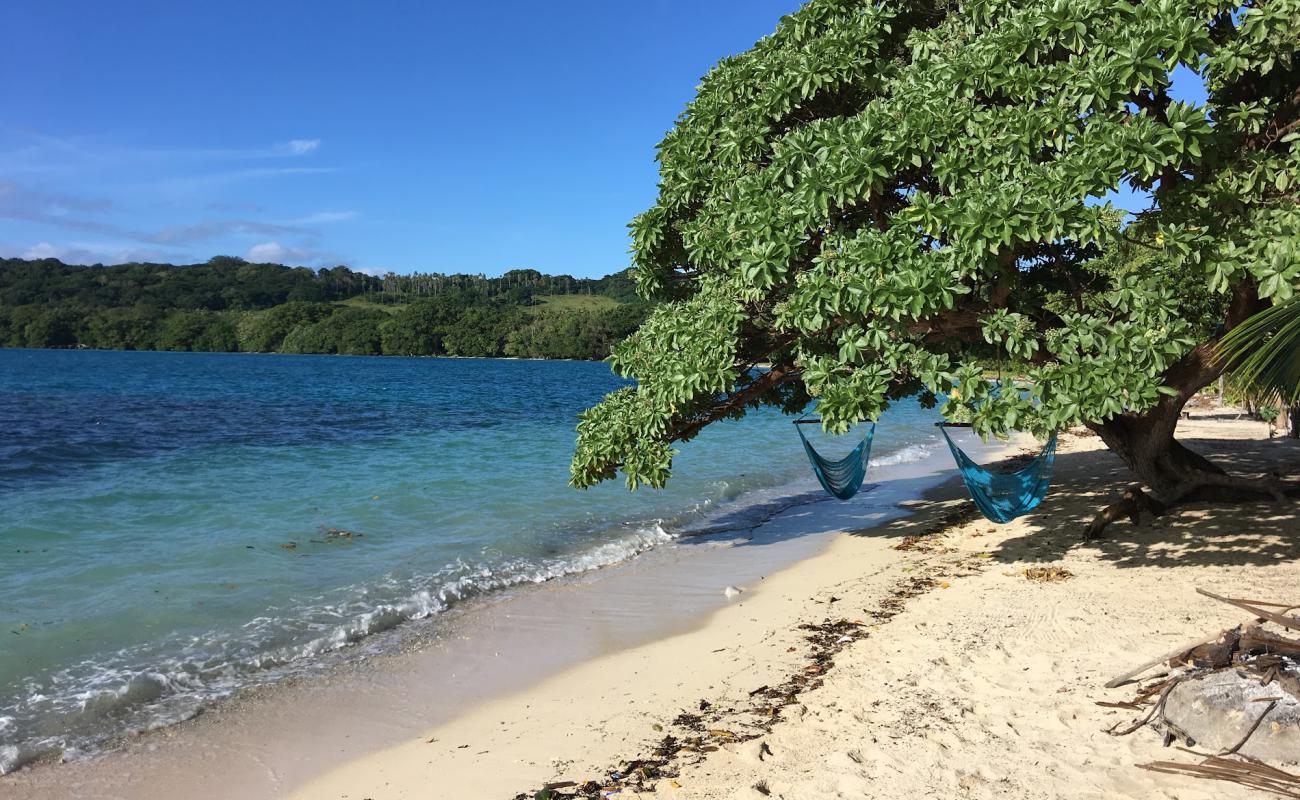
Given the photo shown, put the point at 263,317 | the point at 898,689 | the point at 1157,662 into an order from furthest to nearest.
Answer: the point at 263,317, the point at 898,689, the point at 1157,662

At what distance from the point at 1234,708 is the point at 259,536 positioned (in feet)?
34.9

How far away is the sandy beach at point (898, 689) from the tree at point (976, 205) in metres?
1.52

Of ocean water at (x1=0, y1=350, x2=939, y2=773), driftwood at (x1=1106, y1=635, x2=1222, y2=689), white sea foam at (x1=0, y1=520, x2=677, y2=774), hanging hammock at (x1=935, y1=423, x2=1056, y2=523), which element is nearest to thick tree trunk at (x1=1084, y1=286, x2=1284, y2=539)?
hanging hammock at (x1=935, y1=423, x2=1056, y2=523)

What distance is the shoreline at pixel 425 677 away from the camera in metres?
4.71

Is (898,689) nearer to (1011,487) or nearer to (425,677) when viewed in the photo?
(425,677)

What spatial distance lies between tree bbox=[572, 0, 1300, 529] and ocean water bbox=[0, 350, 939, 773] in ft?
9.62

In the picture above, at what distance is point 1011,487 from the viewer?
868 centimetres

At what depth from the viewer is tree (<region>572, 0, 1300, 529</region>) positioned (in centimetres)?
541

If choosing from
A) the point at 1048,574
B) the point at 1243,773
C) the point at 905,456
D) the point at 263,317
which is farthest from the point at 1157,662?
the point at 263,317

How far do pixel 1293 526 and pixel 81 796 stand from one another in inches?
404

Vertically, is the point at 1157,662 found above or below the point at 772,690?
above

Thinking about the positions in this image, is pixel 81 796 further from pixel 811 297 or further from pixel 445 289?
pixel 445 289

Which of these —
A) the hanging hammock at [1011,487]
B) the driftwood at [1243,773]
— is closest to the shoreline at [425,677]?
the hanging hammock at [1011,487]

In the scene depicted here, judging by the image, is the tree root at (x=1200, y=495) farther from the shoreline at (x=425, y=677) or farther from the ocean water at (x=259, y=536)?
the ocean water at (x=259, y=536)
